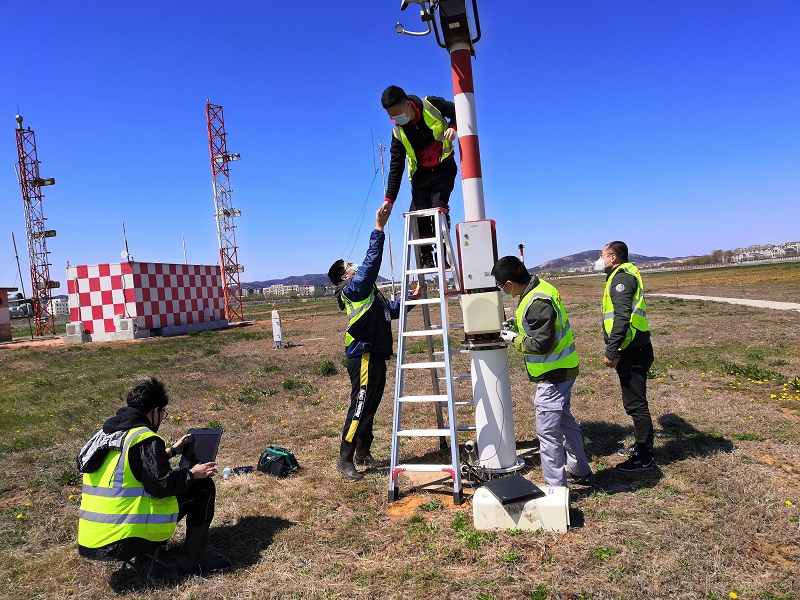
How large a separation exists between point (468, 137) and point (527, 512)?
12.3 ft

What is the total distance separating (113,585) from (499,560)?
308 centimetres

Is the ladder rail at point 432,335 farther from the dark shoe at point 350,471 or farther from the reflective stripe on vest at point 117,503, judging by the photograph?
the reflective stripe on vest at point 117,503

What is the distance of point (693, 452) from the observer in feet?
19.6

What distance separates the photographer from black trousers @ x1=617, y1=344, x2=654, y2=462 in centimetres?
561

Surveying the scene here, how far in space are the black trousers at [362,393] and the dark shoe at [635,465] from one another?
276 centimetres

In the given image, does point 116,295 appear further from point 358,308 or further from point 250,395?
point 358,308

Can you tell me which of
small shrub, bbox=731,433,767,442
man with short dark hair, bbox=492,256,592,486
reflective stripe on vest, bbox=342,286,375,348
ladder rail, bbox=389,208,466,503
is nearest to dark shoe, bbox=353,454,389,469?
ladder rail, bbox=389,208,466,503

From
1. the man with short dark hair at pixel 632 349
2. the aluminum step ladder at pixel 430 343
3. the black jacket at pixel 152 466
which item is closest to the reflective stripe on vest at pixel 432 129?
the aluminum step ladder at pixel 430 343

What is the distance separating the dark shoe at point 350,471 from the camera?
6.04 m

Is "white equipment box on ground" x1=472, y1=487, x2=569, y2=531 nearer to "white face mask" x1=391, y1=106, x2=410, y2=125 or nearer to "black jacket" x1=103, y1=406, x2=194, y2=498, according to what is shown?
"black jacket" x1=103, y1=406, x2=194, y2=498

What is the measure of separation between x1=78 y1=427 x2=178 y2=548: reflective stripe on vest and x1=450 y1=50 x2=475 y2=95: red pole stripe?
4.47 metres

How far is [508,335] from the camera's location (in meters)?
5.23

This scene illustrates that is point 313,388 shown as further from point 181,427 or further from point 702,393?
point 702,393

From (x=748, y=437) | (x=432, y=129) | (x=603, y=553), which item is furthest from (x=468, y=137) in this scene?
(x=748, y=437)
